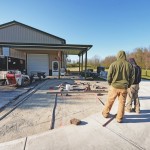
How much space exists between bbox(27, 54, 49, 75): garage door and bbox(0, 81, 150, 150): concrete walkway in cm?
2221

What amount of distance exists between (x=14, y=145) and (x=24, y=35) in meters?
25.4

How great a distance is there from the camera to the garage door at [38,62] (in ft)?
90.3

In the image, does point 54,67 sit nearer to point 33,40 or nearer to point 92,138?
point 33,40

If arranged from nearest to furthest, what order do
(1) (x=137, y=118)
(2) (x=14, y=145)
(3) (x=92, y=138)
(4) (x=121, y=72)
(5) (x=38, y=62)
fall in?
(2) (x=14, y=145) → (3) (x=92, y=138) → (4) (x=121, y=72) → (1) (x=137, y=118) → (5) (x=38, y=62)

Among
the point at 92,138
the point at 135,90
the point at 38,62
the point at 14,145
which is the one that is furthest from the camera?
the point at 38,62

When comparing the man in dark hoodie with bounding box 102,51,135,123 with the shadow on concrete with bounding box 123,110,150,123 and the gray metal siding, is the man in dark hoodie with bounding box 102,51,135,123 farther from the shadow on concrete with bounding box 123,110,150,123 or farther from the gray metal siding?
the gray metal siding

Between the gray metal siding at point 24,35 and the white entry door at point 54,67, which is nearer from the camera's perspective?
the white entry door at point 54,67

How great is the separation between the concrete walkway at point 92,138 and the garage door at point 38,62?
22214mm

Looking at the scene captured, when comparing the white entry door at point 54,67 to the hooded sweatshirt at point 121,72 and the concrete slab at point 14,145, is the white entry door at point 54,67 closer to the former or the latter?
the hooded sweatshirt at point 121,72

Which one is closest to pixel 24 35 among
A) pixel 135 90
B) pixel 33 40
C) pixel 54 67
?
pixel 33 40

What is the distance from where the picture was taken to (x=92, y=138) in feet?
15.4

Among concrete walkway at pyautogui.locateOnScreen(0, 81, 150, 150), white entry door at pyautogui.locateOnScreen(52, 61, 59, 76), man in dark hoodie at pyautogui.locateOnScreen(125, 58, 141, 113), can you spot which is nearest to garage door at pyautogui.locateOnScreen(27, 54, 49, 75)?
white entry door at pyautogui.locateOnScreen(52, 61, 59, 76)

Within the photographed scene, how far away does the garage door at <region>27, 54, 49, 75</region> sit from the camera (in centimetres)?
2752

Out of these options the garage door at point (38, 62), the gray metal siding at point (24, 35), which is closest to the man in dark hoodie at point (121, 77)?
the garage door at point (38, 62)
